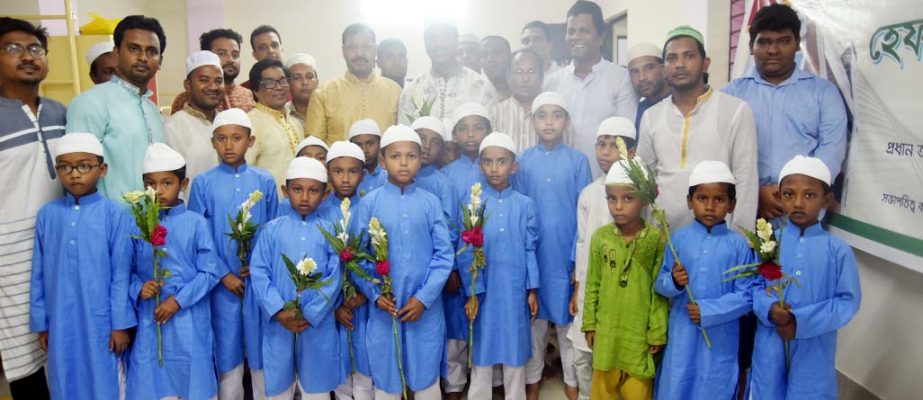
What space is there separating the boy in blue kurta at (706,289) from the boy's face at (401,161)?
1354mm

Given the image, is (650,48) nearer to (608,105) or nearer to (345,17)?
(608,105)

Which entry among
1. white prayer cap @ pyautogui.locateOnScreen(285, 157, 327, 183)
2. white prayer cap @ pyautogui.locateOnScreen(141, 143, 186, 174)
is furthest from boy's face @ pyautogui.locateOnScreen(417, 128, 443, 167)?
white prayer cap @ pyautogui.locateOnScreen(141, 143, 186, 174)

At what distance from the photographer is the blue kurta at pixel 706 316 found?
8.68 feet

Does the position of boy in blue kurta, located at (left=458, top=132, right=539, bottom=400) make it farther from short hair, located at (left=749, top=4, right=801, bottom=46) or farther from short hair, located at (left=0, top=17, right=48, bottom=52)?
short hair, located at (left=0, top=17, right=48, bottom=52)

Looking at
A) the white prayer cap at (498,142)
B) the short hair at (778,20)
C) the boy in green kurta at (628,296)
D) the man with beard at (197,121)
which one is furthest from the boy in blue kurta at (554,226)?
the man with beard at (197,121)

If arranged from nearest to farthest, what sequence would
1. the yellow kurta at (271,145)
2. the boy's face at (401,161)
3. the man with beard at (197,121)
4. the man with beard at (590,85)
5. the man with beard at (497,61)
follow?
the boy's face at (401,161) → the man with beard at (197,121) → the yellow kurta at (271,145) → the man with beard at (590,85) → the man with beard at (497,61)

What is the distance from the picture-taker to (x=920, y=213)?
8.82 feet

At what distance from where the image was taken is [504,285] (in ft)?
10.6

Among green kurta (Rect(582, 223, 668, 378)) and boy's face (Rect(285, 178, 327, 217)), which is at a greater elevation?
boy's face (Rect(285, 178, 327, 217))

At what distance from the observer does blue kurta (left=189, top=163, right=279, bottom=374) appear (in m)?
3.17

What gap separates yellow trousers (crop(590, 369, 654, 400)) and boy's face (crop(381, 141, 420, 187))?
4.56ft

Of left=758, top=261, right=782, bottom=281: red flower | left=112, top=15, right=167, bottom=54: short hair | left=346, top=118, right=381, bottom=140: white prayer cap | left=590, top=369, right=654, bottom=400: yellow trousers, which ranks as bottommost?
left=590, top=369, right=654, bottom=400: yellow trousers

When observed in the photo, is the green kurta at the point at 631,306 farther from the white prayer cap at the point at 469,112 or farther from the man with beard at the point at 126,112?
the man with beard at the point at 126,112

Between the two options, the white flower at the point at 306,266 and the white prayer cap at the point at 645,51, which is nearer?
the white flower at the point at 306,266
